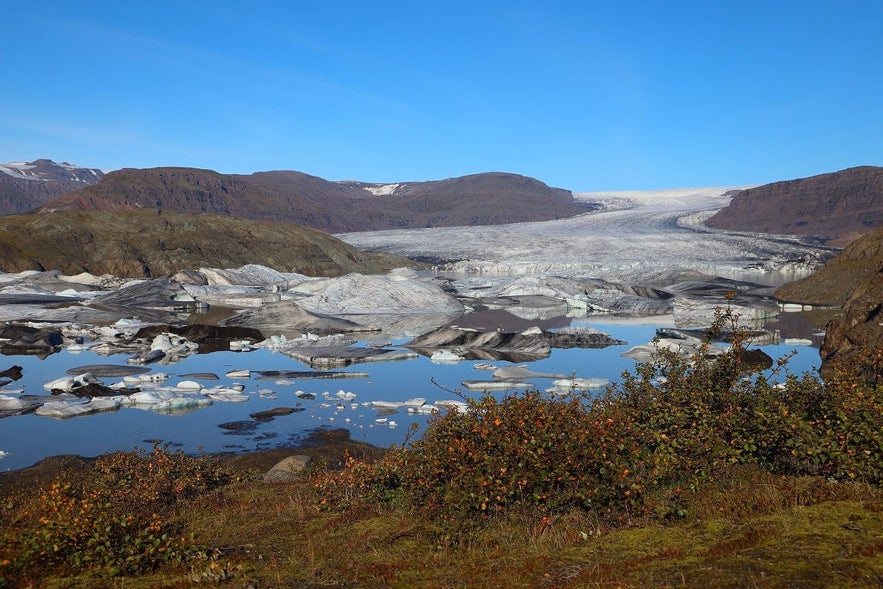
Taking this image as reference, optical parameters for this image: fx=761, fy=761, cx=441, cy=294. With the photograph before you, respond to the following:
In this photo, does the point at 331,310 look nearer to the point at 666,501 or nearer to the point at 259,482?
the point at 259,482

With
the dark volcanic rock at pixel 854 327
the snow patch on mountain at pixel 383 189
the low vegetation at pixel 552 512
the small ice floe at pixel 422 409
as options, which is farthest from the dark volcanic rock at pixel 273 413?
the snow patch on mountain at pixel 383 189

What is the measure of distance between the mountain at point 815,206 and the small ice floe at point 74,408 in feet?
282

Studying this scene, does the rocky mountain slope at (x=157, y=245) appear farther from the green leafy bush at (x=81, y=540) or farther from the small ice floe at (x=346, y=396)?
the green leafy bush at (x=81, y=540)

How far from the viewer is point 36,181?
162250 millimetres

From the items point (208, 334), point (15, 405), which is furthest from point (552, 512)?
point (208, 334)

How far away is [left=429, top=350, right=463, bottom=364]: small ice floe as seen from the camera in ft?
57.5

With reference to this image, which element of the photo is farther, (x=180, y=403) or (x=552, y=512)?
(x=180, y=403)

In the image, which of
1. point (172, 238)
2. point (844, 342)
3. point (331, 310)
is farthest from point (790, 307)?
point (172, 238)

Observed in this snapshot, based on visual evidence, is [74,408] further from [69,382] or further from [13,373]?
[13,373]

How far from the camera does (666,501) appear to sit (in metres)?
5.37

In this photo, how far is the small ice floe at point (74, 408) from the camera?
1212 cm

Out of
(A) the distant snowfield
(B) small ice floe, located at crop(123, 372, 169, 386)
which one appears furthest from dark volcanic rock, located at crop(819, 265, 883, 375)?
(A) the distant snowfield

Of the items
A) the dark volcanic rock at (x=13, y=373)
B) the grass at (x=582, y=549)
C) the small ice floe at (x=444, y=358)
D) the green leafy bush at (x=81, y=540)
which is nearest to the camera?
the grass at (x=582, y=549)

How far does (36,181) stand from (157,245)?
14166 cm
